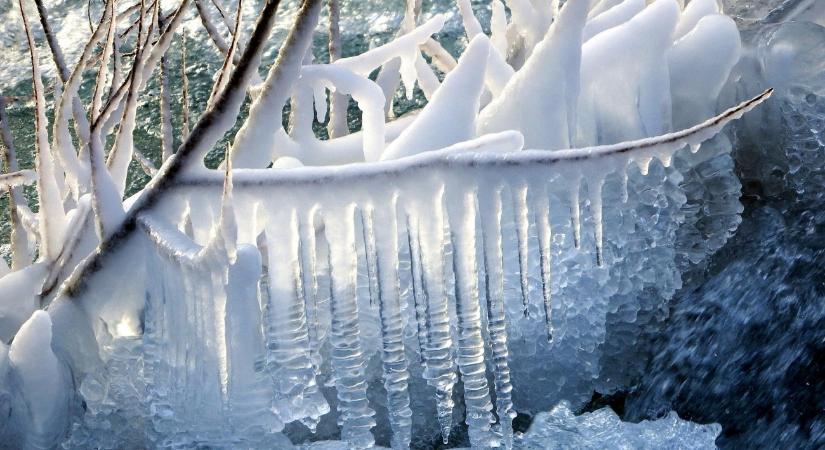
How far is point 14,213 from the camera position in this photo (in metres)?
1.71

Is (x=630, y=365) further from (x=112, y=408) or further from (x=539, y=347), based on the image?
(x=112, y=408)

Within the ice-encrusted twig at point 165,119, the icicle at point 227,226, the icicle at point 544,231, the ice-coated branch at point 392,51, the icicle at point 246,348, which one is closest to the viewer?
the icicle at point 227,226

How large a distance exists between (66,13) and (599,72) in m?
3.40

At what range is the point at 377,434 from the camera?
66.4 inches

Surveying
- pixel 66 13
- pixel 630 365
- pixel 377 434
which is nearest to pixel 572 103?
pixel 630 365

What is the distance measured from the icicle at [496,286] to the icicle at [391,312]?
4.4 inches

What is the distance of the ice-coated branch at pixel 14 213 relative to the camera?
65.9 inches

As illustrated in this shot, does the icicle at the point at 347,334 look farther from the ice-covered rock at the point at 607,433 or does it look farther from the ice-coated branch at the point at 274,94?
the ice-covered rock at the point at 607,433

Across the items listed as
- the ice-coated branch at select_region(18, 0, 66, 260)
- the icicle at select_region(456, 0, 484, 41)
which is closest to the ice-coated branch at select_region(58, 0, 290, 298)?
the ice-coated branch at select_region(18, 0, 66, 260)

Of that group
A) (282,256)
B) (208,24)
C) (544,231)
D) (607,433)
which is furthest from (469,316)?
(208,24)

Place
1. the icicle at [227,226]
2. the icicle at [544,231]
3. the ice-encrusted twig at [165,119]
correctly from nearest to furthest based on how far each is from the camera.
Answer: the icicle at [227,226]
the icicle at [544,231]
the ice-encrusted twig at [165,119]

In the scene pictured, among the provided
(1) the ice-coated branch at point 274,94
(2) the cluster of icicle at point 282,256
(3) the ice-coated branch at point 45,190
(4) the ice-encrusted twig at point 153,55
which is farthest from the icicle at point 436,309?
(3) the ice-coated branch at point 45,190

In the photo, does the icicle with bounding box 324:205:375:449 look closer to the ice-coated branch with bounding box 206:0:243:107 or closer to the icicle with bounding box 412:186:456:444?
the icicle with bounding box 412:186:456:444

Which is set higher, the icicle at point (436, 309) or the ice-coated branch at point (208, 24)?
the ice-coated branch at point (208, 24)
